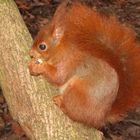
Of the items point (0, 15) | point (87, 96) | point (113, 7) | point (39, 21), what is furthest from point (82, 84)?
point (113, 7)

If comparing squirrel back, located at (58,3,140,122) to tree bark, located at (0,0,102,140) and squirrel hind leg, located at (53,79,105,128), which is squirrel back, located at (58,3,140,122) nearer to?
squirrel hind leg, located at (53,79,105,128)

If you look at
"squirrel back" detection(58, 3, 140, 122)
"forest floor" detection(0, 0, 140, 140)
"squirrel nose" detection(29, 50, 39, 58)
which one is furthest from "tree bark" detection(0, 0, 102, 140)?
"forest floor" detection(0, 0, 140, 140)

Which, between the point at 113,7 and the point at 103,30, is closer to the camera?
the point at 103,30

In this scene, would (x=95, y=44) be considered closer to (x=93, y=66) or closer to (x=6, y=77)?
(x=93, y=66)

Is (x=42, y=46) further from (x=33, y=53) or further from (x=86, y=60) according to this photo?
(x=86, y=60)

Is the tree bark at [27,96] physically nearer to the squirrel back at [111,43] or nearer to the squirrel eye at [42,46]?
the squirrel eye at [42,46]

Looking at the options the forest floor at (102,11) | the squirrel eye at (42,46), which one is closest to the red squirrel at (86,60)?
the squirrel eye at (42,46)
